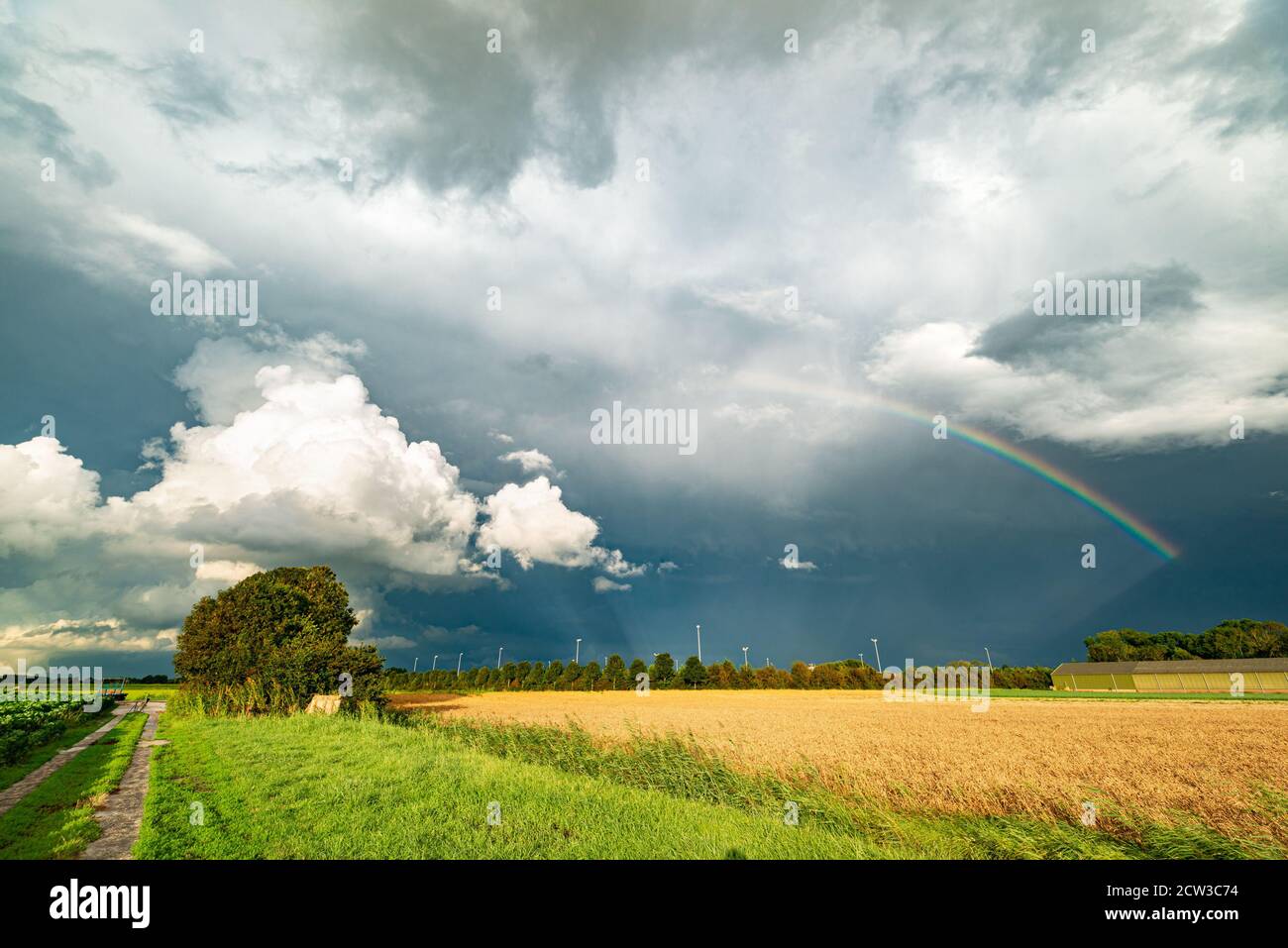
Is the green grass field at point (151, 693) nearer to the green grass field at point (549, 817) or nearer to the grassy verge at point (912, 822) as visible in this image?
the green grass field at point (549, 817)

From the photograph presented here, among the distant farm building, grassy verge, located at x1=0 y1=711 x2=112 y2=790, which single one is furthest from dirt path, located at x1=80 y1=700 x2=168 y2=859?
the distant farm building

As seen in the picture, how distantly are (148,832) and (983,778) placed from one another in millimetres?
18857

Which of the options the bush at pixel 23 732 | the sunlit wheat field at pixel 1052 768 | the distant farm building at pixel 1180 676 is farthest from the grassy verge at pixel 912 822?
the distant farm building at pixel 1180 676

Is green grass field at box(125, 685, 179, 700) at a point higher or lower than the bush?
lower

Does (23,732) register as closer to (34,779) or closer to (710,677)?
(34,779)

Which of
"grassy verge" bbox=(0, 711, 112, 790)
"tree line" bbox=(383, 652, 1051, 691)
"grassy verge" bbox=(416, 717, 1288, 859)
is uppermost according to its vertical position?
"grassy verge" bbox=(416, 717, 1288, 859)

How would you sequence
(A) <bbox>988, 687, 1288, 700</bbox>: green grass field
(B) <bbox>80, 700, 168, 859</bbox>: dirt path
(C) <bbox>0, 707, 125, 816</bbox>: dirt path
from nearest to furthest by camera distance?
(B) <bbox>80, 700, 168, 859</bbox>: dirt path
(C) <bbox>0, 707, 125, 816</bbox>: dirt path
(A) <bbox>988, 687, 1288, 700</bbox>: green grass field

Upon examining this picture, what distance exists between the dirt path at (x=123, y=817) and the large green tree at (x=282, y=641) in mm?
18637

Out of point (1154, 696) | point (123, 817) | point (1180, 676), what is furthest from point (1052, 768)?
point (1180, 676)

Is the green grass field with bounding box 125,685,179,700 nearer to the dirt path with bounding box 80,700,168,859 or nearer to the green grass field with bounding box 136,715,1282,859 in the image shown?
the dirt path with bounding box 80,700,168,859

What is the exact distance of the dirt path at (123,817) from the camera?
8617 millimetres

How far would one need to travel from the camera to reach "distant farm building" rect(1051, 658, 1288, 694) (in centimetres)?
9681

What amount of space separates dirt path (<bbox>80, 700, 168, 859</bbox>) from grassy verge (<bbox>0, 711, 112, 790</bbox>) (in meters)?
2.41
